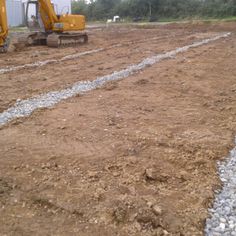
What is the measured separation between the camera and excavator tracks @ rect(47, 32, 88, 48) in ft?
65.3

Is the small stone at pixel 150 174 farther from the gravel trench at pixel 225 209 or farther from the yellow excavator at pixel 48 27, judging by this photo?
the yellow excavator at pixel 48 27

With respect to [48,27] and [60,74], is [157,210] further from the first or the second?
[48,27]

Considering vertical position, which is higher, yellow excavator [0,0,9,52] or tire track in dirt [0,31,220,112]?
yellow excavator [0,0,9,52]

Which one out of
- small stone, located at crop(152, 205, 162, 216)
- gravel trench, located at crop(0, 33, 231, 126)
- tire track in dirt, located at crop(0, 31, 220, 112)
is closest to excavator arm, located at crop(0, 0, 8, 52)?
tire track in dirt, located at crop(0, 31, 220, 112)

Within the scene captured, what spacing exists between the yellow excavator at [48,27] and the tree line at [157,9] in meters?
30.4

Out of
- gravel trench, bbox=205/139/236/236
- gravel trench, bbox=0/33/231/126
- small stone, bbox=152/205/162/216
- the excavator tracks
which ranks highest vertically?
the excavator tracks

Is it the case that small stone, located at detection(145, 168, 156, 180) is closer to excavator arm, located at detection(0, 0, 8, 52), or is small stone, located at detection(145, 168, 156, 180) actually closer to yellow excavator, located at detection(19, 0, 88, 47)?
excavator arm, located at detection(0, 0, 8, 52)

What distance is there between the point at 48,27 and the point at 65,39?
1.14 metres

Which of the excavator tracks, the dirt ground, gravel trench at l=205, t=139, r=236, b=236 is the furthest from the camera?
the excavator tracks

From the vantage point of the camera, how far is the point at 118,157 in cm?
584

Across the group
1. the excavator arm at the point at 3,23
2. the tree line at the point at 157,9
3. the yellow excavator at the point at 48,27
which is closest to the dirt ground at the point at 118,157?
the excavator arm at the point at 3,23

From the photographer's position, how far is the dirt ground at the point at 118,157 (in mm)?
4258

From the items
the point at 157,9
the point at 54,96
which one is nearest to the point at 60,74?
the point at 54,96

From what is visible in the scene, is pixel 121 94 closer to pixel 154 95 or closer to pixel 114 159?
pixel 154 95
